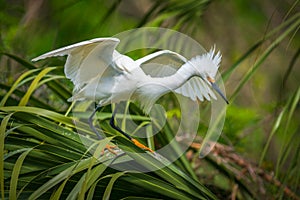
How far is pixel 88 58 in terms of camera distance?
0.78 m

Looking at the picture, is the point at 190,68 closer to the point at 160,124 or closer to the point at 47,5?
the point at 160,124

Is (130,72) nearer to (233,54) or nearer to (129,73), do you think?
(129,73)

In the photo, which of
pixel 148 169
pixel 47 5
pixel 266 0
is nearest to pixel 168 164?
pixel 148 169

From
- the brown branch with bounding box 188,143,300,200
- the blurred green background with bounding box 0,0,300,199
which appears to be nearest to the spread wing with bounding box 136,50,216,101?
the blurred green background with bounding box 0,0,300,199

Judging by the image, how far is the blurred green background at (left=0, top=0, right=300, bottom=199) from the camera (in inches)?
40.1

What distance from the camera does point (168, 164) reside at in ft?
2.70

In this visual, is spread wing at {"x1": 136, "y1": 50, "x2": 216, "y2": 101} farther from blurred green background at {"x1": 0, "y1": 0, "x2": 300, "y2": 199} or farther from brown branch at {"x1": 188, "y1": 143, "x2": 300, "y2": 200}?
brown branch at {"x1": 188, "y1": 143, "x2": 300, "y2": 200}

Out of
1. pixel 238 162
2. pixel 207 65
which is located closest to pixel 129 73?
pixel 207 65

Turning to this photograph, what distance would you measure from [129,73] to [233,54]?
148 centimetres

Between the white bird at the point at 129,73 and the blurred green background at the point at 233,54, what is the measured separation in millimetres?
135

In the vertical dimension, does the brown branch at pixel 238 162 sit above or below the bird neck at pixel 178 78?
below

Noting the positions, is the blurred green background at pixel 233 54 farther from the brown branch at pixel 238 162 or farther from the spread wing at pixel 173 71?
the spread wing at pixel 173 71

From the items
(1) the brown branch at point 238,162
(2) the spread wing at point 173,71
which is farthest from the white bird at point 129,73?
(1) the brown branch at point 238,162

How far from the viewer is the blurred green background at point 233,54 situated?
1019 mm
